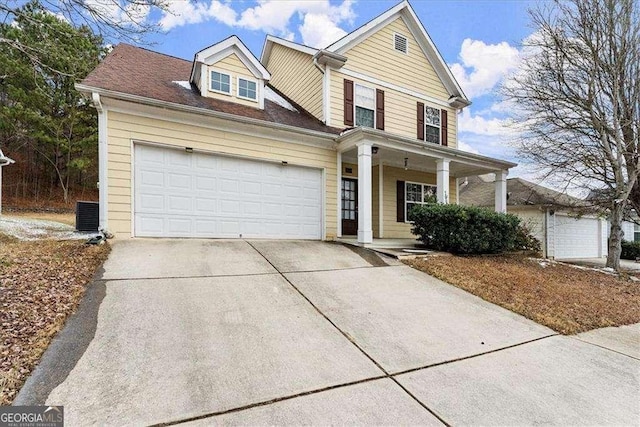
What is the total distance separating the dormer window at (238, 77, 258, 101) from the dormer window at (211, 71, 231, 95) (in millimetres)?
318

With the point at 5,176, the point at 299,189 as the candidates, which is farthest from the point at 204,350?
the point at 5,176

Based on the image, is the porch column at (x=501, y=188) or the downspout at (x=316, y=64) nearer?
the downspout at (x=316, y=64)

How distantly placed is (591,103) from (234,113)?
10.9 metres

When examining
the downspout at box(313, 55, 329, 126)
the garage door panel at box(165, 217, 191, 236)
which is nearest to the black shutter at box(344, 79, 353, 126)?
the downspout at box(313, 55, 329, 126)

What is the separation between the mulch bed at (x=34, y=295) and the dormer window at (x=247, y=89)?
5559 mm

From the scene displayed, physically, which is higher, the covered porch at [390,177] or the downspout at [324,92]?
the downspout at [324,92]

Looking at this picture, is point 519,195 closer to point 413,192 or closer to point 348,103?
point 413,192

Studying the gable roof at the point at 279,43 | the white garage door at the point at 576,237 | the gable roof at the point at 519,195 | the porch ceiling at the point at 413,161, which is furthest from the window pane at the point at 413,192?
the white garage door at the point at 576,237

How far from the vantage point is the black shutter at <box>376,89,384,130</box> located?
440 inches

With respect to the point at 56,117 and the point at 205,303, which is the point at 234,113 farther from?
the point at 56,117

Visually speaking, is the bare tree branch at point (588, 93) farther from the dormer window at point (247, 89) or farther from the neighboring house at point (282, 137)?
the dormer window at point (247, 89)

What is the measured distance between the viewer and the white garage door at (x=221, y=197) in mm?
7328

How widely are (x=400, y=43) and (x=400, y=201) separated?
19.0 ft

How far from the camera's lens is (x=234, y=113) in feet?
27.8
